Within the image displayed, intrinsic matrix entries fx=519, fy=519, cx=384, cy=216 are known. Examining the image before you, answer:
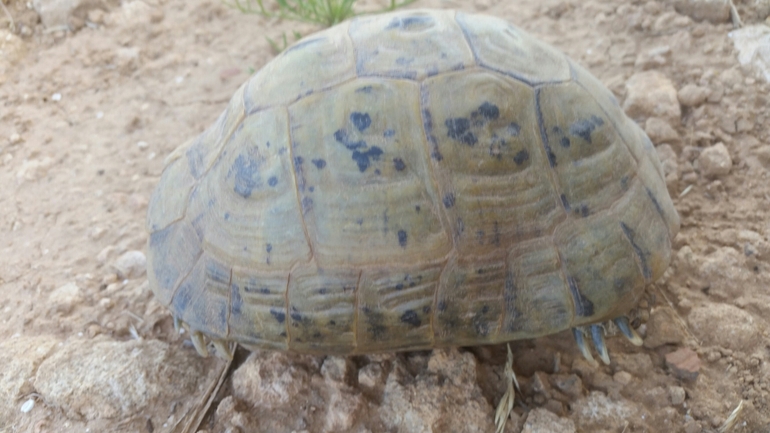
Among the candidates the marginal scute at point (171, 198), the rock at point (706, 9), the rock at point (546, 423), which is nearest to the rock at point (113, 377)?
the marginal scute at point (171, 198)

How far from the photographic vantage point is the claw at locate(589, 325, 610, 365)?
1896mm

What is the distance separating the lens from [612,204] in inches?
71.0

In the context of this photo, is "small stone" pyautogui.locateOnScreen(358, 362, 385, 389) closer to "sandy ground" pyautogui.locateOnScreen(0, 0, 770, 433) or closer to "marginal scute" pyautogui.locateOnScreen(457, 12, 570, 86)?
"sandy ground" pyautogui.locateOnScreen(0, 0, 770, 433)

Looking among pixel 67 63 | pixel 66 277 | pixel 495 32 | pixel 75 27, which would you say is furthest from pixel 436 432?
pixel 75 27

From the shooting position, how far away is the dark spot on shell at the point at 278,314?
5.77 feet

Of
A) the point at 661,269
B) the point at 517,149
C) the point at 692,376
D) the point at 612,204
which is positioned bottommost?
the point at 692,376

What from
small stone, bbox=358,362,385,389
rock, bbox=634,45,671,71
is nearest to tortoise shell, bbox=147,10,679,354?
small stone, bbox=358,362,385,389

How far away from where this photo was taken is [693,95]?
274 centimetres

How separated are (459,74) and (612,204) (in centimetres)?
70

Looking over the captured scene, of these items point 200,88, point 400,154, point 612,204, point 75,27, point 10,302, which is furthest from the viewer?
point 75,27

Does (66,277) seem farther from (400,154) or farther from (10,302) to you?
(400,154)

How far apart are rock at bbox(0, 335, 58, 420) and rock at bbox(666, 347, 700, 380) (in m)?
2.45

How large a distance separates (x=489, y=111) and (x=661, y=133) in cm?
142

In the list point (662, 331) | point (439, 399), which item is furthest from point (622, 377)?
point (439, 399)
